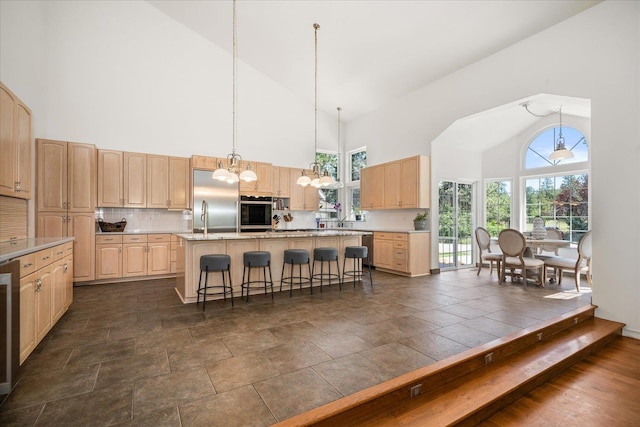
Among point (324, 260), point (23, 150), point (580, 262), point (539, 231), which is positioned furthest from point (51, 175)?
point (580, 262)

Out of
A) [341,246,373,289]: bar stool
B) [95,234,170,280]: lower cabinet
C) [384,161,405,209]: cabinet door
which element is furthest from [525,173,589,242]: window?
[95,234,170,280]: lower cabinet

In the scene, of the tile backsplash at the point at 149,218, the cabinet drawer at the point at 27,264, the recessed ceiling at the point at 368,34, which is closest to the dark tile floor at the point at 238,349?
the cabinet drawer at the point at 27,264

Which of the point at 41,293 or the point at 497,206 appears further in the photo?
the point at 497,206

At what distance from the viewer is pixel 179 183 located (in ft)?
20.7

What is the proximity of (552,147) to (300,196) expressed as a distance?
5.90 meters

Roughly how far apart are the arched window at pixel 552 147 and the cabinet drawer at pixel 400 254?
148 inches

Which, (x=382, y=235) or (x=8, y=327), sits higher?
(x=382, y=235)

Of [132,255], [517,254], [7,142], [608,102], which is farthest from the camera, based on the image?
[132,255]

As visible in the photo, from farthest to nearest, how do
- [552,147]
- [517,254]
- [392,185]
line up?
1. [392,185]
2. [552,147]
3. [517,254]

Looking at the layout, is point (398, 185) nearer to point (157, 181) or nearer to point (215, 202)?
point (215, 202)

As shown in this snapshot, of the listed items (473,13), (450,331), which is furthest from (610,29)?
(450,331)

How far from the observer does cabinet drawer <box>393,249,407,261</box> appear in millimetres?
6184

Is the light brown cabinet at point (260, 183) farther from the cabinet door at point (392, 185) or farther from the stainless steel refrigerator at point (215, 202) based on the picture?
the cabinet door at point (392, 185)

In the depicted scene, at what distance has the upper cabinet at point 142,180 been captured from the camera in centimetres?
564
